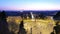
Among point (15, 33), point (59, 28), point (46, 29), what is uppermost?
point (59, 28)

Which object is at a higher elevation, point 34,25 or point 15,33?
point 34,25

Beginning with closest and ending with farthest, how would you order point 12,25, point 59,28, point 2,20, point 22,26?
point 59,28
point 22,26
point 2,20
point 12,25

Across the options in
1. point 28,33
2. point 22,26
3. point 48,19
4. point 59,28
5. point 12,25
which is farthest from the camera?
point 12,25

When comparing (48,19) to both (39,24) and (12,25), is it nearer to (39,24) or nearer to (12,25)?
(39,24)

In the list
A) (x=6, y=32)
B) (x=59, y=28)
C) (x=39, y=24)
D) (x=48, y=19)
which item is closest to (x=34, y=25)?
(x=39, y=24)

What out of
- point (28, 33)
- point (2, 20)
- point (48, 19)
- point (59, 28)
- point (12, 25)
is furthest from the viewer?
point (12, 25)

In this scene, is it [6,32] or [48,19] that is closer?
[48,19]

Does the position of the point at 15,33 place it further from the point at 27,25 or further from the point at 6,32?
the point at 27,25

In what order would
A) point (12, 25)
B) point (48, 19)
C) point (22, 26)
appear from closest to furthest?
point (22, 26) < point (48, 19) < point (12, 25)

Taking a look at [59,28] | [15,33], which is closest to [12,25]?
[15,33]
